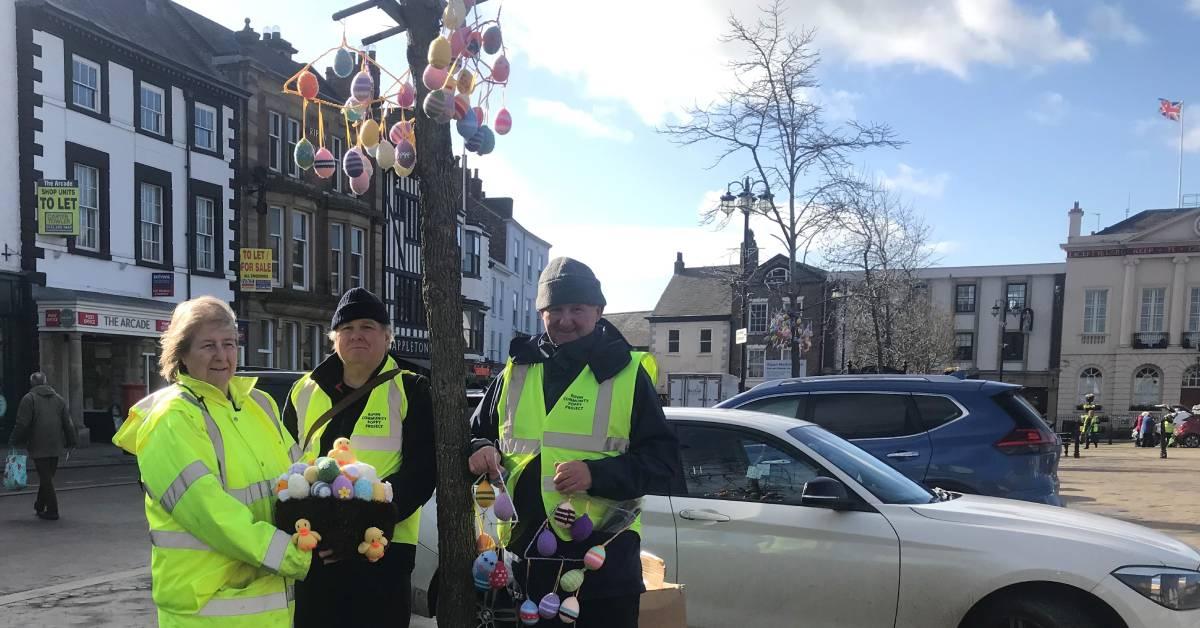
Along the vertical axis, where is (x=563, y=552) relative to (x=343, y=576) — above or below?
above

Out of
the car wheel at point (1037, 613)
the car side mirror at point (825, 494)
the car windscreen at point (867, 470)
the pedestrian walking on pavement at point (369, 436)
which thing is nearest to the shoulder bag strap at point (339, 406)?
the pedestrian walking on pavement at point (369, 436)

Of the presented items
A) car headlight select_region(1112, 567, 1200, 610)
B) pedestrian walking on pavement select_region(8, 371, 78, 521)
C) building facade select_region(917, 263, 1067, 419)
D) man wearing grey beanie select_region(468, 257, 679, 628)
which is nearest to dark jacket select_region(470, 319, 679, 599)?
man wearing grey beanie select_region(468, 257, 679, 628)

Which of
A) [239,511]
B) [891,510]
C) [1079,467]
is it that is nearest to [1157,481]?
[1079,467]

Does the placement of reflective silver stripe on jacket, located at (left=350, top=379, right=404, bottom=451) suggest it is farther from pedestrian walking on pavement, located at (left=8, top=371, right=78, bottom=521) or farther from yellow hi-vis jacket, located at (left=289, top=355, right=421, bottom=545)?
pedestrian walking on pavement, located at (left=8, top=371, right=78, bottom=521)

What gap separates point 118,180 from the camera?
17.9 meters

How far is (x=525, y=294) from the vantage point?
157ft

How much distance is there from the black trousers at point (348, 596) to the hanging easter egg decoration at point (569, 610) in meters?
0.74

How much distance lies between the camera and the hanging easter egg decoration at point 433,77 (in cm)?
226

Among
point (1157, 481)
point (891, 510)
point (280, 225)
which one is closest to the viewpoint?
point (891, 510)

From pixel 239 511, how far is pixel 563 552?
3.38ft

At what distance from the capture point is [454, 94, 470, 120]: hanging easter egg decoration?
2373 mm

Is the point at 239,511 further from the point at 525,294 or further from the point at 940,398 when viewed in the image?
the point at 525,294

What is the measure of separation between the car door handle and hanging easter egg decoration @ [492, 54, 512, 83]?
8.54 ft

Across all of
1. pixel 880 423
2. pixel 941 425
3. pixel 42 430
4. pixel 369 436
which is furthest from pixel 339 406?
pixel 42 430
